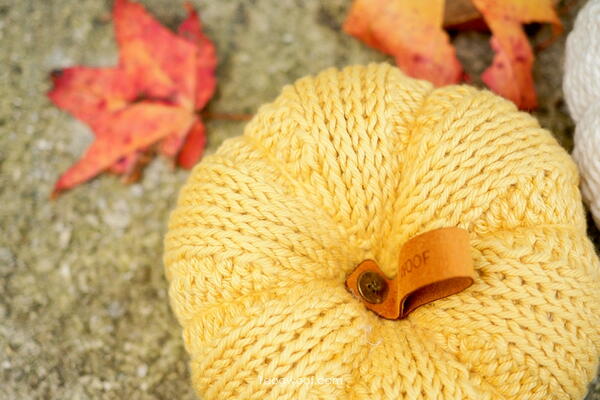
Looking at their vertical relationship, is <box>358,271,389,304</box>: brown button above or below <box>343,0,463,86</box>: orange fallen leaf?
below

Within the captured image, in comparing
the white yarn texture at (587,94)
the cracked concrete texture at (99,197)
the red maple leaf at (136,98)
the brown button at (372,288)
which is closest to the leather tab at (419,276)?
the brown button at (372,288)

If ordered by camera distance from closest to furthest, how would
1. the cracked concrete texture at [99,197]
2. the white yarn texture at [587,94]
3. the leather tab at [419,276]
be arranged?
the leather tab at [419,276] → the white yarn texture at [587,94] → the cracked concrete texture at [99,197]

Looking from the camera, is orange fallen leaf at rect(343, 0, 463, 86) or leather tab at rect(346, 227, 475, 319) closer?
leather tab at rect(346, 227, 475, 319)

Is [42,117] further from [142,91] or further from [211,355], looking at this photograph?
[211,355]

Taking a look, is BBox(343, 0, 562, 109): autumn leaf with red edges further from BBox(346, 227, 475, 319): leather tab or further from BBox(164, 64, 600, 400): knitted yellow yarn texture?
BBox(346, 227, 475, 319): leather tab

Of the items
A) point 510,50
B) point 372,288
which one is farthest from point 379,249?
point 510,50

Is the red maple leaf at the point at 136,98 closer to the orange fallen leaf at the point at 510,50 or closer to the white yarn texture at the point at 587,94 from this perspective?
the orange fallen leaf at the point at 510,50

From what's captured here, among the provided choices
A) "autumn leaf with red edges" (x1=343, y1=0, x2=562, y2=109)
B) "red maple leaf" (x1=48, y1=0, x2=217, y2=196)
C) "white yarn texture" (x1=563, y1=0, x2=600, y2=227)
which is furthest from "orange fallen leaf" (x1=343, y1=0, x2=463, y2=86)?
"red maple leaf" (x1=48, y1=0, x2=217, y2=196)

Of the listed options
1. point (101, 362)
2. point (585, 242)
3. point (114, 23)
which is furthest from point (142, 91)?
point (585, 242)
